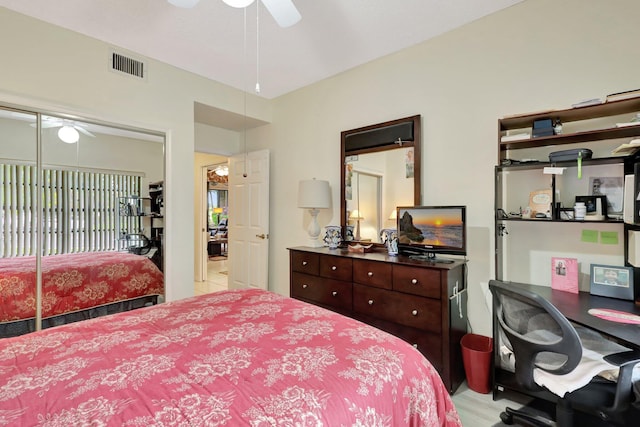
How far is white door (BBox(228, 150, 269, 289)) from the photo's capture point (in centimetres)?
414

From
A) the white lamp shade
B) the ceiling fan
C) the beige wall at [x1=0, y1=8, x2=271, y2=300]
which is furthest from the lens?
the white lamp shade

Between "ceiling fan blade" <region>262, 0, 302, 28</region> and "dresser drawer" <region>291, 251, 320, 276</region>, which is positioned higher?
"ceiling fan blade" <region>262, 0, 302, 28</region>

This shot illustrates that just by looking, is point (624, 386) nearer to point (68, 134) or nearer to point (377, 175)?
point (377, 175)

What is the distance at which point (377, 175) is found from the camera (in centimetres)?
312

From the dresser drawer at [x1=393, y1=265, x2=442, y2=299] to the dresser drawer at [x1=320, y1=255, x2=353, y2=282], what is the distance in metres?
0.45

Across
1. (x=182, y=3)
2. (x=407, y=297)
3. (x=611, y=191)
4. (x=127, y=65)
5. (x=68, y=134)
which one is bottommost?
(x=407, y=297)

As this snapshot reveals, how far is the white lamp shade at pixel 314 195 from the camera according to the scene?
132 inches

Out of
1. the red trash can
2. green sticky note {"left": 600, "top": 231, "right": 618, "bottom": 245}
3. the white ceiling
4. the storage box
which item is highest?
the white ceiling

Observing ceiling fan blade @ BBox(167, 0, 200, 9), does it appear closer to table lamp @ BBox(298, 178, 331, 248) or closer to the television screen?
table lamp @ BBox(298, 178, 331, 248)

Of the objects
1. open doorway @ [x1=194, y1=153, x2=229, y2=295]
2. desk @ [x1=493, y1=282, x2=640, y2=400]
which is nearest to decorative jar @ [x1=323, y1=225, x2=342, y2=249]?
desk @ [x1=493, y1=282, x2=640, y2=400]

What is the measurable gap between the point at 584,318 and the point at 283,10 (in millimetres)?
A: 2322

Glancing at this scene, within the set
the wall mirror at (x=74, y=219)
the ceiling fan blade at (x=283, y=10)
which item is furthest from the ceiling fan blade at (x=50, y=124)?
the ceiling fan blade at (x=283, y=10)

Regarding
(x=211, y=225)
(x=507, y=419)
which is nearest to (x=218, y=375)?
(x=507, y=419)

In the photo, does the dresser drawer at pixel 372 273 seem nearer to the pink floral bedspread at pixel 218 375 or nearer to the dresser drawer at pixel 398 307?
the dresser drawer at pixel 398 307
